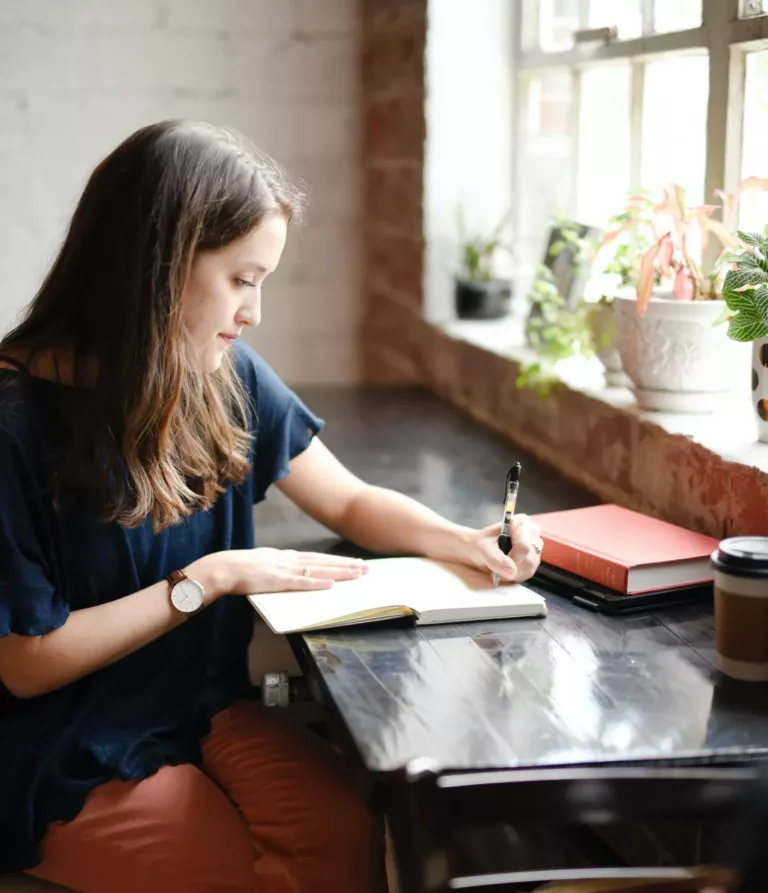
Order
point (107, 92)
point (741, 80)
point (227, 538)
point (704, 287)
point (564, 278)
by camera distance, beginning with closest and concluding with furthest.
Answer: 1. point (227, 538)
2. point (704, 287)
3. point (741, 80)
4. point (564, 278)
5. point (107, 92)

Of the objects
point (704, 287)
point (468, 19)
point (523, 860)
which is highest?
point (468, 19)

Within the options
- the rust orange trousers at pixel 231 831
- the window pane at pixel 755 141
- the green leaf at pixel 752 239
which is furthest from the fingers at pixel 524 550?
the window pane at pixel 755 141

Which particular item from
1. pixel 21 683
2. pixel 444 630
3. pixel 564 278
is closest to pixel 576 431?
pixel 564 278

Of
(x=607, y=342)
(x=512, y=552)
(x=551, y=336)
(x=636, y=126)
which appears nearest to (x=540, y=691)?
(x=512, y=552)

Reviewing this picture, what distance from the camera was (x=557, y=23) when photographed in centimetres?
267

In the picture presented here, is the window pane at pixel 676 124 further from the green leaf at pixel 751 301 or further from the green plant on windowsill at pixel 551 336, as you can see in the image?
the green leaf at pixel 751 301

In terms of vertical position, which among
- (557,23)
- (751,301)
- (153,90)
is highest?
(557,23)

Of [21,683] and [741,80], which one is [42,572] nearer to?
[21,683]

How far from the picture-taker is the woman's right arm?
4.48 ft

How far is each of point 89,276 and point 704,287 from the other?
2.88 feet

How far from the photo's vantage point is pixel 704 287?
5.73 ft

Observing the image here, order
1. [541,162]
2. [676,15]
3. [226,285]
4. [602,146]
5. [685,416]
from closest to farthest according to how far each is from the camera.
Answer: [226,285] < [685,416] < [676,15] < [602,146] < [541,162]

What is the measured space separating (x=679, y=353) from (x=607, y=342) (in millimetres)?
247

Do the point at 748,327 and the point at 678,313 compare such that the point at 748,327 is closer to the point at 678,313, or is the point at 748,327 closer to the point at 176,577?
the point at 678,313
